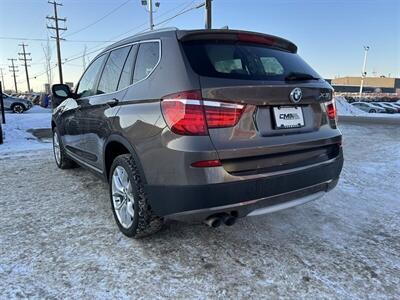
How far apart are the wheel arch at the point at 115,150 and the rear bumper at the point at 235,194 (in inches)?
9.2

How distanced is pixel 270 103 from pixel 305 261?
48.9 inches

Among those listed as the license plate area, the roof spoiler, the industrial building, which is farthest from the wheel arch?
the industrial building

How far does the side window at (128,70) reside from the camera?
9.89 feet

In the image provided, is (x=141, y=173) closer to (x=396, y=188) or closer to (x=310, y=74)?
(x=310, y=74)

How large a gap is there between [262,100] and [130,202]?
1.39 meters

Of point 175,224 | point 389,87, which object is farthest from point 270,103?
point 389,87

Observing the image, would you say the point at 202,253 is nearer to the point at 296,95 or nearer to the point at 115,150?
the point at 115,150

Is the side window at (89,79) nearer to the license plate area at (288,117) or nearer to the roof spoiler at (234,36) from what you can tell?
the roof spoiler at (234,36)

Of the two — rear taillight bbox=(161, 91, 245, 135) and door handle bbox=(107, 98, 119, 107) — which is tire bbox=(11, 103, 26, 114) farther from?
rear taillight bbox=(161, 91, 245, 135)

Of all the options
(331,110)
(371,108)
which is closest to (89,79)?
(331,110)

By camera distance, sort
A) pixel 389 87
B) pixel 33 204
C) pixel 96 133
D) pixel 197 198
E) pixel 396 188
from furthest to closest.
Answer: pixel 389 87
pixel 396 188
pixel 33 204
pixel 96 133
pixel 197 198

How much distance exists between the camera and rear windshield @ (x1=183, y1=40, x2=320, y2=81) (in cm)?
240

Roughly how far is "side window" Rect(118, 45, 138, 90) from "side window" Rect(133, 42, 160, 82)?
0.10 meters

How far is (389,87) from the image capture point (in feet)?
288
